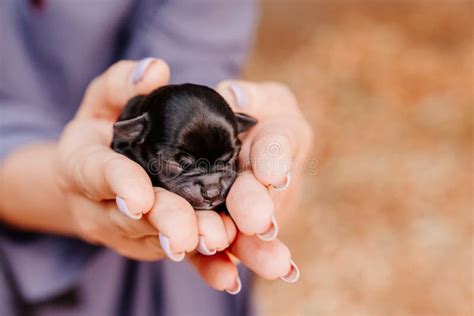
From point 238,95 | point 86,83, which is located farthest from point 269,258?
point 86,83

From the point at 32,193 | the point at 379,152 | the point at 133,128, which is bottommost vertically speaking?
the point at 379,152

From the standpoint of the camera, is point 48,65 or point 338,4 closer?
point 48,65

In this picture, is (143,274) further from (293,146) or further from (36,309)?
(293,146)

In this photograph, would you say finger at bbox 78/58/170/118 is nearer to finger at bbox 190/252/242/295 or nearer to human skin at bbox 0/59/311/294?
human skin at bbox 0/59/311/294

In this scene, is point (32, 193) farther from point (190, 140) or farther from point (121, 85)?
point (190, 140)

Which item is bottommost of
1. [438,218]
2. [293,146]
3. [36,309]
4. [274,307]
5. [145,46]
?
[274,307]

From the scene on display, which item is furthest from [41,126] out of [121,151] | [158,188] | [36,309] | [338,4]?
[338,4]

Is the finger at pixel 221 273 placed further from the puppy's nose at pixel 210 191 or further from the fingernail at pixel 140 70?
the fingernail at pixel 140 70
